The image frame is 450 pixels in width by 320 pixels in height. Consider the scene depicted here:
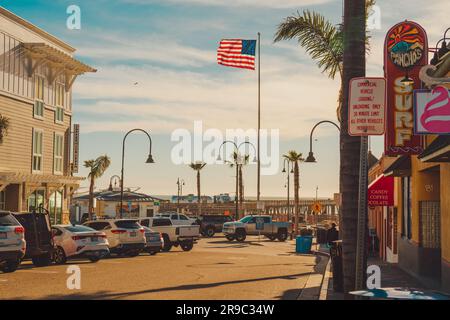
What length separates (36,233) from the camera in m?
23.6

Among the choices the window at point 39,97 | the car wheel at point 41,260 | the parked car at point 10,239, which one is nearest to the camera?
the parked car at point 10,239

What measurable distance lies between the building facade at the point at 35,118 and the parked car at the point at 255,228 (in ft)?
37.9

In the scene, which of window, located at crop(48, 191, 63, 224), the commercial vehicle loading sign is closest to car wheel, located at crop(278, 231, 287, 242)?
window, located at crop(48, 191, 63, 224)

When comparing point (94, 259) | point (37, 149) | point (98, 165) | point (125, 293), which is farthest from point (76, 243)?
point (98, 165)

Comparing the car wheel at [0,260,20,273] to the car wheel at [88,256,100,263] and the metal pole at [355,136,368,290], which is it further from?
the metal pole at [355,136,368,290]

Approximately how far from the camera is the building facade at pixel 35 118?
3766 centimetres

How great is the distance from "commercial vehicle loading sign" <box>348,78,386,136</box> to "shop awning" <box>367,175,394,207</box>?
71.9 ft

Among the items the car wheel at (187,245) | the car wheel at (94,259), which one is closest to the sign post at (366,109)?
the car wheel at (94,259)

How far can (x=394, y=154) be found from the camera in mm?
20500

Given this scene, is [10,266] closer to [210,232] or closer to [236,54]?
[236,54]

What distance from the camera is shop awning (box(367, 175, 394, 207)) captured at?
98.1 ft

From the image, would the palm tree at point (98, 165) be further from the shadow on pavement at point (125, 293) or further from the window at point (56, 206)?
the shadow on pavement at point (125, 293)
